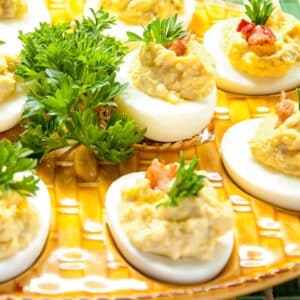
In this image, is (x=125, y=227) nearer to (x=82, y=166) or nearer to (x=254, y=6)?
(x=82, y=166)

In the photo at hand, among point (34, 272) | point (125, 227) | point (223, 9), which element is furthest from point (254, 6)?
point (34, 272)

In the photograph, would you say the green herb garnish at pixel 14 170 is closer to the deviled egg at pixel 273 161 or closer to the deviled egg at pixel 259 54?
the deviled egg at pixel 273 161

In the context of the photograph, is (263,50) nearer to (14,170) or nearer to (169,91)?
(169,91)

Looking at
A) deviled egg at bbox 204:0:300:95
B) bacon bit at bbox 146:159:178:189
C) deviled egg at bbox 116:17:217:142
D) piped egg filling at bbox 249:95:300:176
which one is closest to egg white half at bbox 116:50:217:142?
deviled egg at bbox 116:17:217:142

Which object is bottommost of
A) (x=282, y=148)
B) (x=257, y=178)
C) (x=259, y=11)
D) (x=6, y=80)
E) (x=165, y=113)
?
(x=257, y=178)

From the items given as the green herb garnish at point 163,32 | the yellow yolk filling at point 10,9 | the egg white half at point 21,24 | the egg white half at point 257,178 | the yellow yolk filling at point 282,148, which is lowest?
Answer: the egg white half at point 257,178

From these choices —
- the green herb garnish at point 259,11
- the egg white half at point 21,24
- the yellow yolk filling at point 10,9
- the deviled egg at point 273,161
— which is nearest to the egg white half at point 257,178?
the deviled egg at point 273,161

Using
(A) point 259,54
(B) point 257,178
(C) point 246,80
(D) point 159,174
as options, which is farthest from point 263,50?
(D) point 159,174
